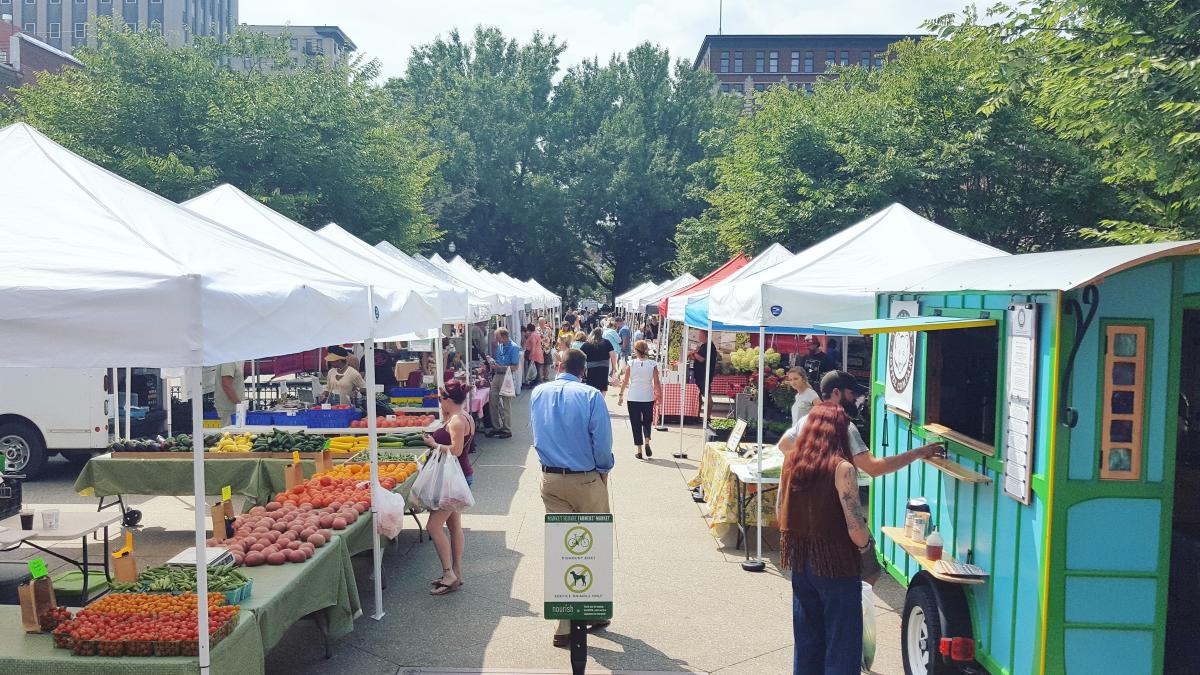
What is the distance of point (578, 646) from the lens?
19.0 feet

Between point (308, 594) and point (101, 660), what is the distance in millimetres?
1534

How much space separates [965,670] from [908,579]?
1212 mm

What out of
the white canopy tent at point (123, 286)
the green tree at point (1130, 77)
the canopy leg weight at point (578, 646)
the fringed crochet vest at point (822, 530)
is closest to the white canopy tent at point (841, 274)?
the green tree at point (1130, 77)

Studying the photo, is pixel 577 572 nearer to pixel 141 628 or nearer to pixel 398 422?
pixel 141 628

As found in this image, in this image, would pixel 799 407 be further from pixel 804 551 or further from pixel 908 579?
pixel 804 551

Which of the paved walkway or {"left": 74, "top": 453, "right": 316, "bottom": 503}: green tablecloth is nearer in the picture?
the paved walkway

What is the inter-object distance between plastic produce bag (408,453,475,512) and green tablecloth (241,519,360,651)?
940 mm

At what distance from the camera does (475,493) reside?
1181 centimetres

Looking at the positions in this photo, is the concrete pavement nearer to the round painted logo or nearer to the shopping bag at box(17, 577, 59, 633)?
the shopping bag at box(17, 577, 59, 633)

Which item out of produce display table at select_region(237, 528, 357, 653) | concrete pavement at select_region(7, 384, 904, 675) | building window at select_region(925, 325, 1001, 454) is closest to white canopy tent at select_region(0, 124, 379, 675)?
produce display table at select_region(237, 528, 357, 653)

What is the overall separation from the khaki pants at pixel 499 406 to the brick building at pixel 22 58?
35.8 metres

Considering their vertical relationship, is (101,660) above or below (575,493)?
below

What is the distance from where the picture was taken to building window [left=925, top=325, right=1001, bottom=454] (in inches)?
225

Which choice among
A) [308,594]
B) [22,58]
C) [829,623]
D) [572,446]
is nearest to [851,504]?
[829,623]
